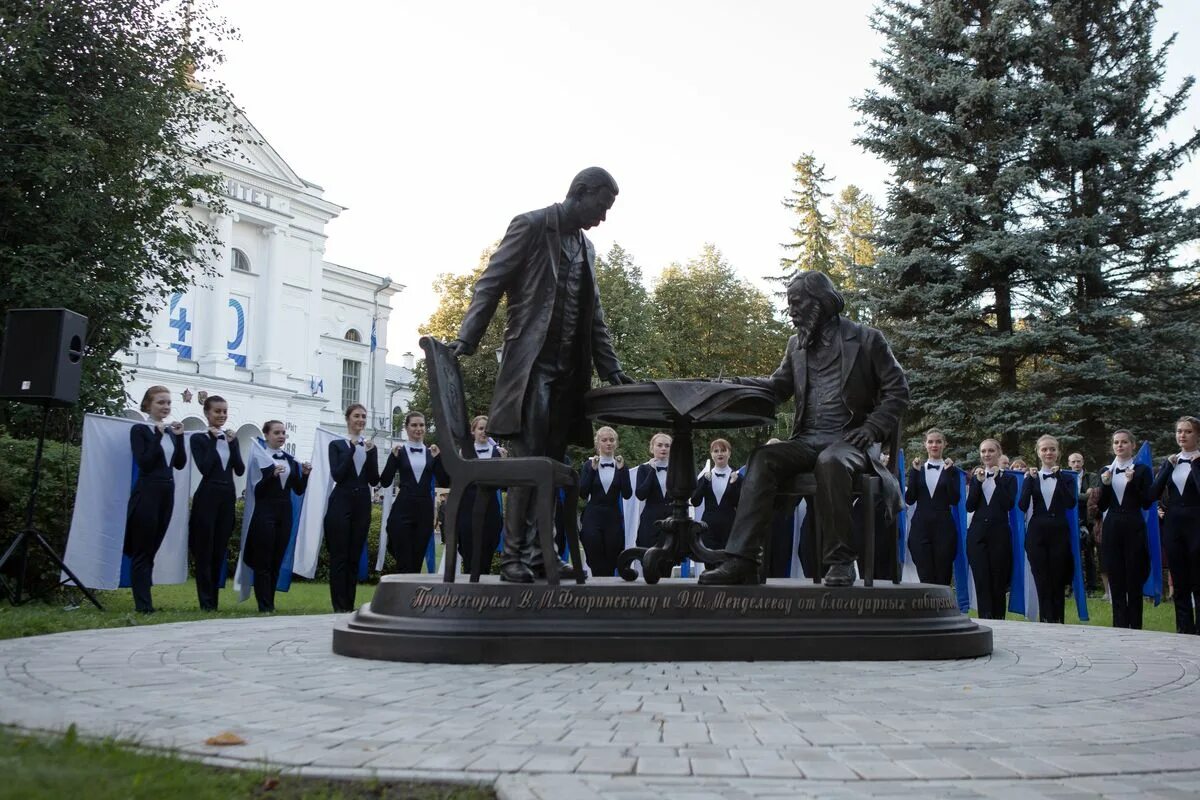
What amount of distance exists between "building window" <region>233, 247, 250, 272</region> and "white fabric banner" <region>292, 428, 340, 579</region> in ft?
143

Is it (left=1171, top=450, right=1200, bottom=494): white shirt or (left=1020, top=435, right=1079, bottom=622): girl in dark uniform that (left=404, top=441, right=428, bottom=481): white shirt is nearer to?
(left=1020, top=435, right=1079, bottom=622): girl in dark uniform

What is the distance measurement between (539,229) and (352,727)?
13.6 ft

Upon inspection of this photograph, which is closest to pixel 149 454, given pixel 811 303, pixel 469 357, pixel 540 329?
pixel 540 329

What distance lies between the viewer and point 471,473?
675cm

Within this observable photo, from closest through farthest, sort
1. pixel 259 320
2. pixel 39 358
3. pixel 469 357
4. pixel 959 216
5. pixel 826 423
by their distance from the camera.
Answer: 1. pixel 826 423
2. pixel 39 358
3. pixel 959 216
4. pixel 469 357
5. pixel 259 320

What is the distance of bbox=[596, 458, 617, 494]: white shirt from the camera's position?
508 inches

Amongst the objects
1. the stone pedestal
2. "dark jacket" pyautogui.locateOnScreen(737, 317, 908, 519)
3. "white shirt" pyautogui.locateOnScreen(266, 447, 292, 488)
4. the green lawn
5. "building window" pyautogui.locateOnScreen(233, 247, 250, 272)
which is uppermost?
"building window" pyautogui.locateOnScreen(233, 247, 250, 272)

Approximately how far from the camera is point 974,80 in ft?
79.9

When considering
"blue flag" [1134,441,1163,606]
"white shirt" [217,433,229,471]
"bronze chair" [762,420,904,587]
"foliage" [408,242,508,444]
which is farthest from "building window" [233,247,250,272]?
"bronze chair" [762,420,904,587]

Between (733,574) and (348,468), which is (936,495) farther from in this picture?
(348,468)

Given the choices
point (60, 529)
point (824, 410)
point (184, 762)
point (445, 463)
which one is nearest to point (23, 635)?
point (445, 463)

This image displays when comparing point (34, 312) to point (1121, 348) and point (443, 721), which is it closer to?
point (443, 721)

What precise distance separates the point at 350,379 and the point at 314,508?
176ft

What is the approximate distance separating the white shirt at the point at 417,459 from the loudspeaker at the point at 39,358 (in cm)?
366
